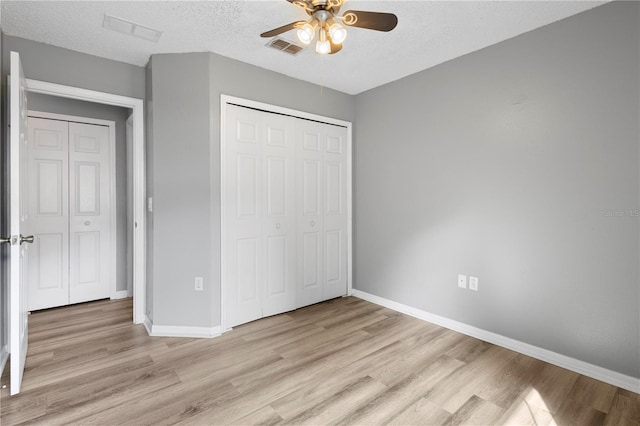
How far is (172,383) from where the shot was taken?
212cm

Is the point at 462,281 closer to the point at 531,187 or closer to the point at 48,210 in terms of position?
the point at 531,187

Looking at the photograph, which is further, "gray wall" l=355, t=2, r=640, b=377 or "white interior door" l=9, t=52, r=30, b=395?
"gray wall" l=355, t=2, r=640, b=377

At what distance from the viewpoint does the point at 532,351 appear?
249cm

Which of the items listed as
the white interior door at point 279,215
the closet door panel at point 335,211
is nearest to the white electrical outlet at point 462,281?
the closet door panel at point 335,211

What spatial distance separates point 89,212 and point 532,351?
4535 mm

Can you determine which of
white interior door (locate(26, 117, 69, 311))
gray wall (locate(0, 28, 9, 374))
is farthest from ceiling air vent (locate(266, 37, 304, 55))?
white interior door (locate(26, 117, 69, 311))

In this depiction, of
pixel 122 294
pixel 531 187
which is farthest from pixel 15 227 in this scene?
pixel 531 187

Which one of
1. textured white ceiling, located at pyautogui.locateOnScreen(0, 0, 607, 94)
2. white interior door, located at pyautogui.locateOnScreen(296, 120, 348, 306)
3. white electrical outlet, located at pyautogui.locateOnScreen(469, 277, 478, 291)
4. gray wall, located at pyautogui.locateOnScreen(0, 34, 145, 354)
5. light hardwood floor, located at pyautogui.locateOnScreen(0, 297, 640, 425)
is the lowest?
light hardwood floor, located at pyautogui.locateOnScreen(0, 297, 640, 425)

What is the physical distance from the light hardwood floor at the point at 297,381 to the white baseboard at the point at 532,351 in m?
0.06

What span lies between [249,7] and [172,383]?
2506 millimetres

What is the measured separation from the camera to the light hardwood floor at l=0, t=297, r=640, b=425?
5.98ft

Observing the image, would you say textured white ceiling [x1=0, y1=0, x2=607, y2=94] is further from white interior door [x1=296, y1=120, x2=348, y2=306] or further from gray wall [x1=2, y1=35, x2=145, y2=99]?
white interior door [x1=296, y1=120, x2=348, y2=306]

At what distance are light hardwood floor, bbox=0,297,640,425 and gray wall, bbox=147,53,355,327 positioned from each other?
1.14ft

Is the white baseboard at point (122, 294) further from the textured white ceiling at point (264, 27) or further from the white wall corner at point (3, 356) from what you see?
the textured white ceiling at point (264, 27)
